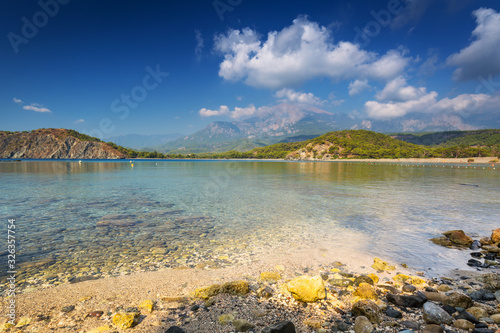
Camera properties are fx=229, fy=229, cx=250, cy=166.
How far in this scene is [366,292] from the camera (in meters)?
6.05

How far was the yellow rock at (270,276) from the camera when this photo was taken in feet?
23.5

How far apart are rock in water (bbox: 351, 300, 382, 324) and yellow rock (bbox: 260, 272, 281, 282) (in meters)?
2.48

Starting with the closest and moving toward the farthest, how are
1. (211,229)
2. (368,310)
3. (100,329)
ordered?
(100,329) → (368,310) → (211,229)

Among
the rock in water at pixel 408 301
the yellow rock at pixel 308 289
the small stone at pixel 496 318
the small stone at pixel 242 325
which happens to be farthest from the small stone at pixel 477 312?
the small stone at pixel 242 325

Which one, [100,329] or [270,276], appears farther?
[270,276]

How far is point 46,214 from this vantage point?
15539 mm

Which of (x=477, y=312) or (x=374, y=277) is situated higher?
(x=477, y=312)

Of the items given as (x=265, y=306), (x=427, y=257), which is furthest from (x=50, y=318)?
(x=427, y=257)

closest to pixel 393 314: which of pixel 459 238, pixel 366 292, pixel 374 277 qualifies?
pixel 366 292

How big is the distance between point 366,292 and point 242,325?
138 inches

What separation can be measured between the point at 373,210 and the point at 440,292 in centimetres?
1238

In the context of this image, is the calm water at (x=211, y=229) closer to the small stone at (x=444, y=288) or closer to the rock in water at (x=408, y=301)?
the small stone at (x=444, y=288)

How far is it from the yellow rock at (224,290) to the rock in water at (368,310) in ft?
9.04

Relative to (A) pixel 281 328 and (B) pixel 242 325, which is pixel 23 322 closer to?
(B) pixel 242 325
